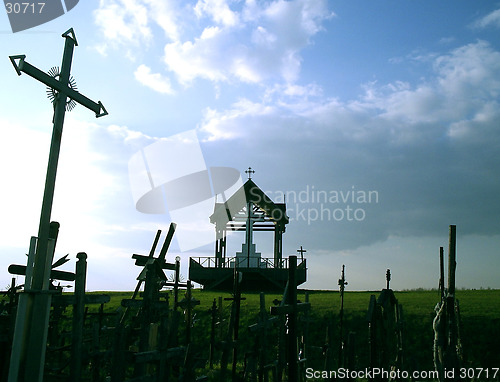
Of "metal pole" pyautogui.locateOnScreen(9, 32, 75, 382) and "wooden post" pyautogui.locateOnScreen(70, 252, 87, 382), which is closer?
"metal pole" pyautogui.locateOnScreen(9, 32, 75, 382)

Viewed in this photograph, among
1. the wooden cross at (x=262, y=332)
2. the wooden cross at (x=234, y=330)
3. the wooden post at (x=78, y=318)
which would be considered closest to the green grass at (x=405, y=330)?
the wooden cross at (x=262, y=332)

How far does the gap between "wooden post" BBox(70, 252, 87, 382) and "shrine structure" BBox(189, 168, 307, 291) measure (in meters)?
22.6

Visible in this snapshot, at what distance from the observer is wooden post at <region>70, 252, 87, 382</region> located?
24.2ft

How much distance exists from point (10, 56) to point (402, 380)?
13.9 m

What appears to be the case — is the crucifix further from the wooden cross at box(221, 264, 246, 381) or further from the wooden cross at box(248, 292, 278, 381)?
the wooden cross at box(248, 292, 278, 381)

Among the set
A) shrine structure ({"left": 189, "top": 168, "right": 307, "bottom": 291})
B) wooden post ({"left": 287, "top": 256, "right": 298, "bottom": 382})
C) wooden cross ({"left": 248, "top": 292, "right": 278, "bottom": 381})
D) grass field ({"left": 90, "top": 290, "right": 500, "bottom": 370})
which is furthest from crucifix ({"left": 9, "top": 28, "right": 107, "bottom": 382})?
shrine structure ({"left": 189, "top": 168, "right": 307, "bottom": 291})

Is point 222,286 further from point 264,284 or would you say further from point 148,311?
point 148,311

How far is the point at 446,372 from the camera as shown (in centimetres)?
985

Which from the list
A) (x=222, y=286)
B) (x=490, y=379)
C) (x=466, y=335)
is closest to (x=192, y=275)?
(x=222, y=286)

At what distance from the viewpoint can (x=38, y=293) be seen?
7227mm

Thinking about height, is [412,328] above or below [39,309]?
below

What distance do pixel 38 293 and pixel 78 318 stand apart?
90 centimetres

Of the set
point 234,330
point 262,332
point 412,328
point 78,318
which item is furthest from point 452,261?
point 412,328

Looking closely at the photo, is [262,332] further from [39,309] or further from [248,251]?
[248,251]
